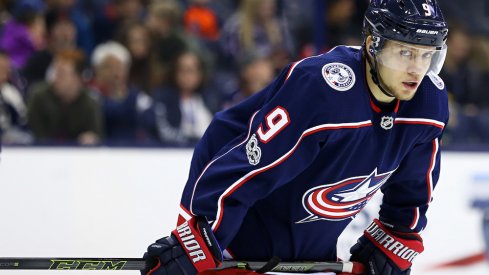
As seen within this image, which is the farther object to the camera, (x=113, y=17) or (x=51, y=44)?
(x=113, y=17)

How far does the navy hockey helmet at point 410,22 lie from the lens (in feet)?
8.09

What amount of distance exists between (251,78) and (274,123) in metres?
2.79

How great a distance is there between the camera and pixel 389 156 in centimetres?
264

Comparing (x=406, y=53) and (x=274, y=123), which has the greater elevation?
(x=406, y=53)

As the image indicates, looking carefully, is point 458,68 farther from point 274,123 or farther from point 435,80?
point 274,123

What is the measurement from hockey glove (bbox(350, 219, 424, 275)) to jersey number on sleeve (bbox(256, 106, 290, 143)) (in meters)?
0.69

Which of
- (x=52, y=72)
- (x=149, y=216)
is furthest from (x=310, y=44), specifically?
(x=149, y=216)

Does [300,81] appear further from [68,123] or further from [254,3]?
[254,3]

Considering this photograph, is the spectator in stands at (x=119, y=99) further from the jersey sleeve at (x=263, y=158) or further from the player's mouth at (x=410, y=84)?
the player's mouth at (x=410, y=84)

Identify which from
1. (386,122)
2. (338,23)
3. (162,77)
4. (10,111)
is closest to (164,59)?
(162,77)

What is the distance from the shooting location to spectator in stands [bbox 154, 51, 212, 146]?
489 cm

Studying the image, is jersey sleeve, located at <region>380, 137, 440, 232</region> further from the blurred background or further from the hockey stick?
the blurred background

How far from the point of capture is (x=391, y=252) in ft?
9.53

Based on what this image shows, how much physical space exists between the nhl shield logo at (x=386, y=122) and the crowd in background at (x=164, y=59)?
2274 millimetres
